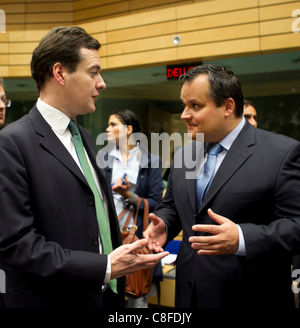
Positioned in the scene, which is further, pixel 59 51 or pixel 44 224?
pixel 59 51

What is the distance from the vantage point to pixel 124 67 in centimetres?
587

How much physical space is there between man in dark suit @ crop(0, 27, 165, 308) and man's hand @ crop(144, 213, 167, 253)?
0.72 ft

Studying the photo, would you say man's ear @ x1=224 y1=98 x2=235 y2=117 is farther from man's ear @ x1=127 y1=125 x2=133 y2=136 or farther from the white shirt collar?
man's ear @ x1=127 y1=125 x2=133 y2=136

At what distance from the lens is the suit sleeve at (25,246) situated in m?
1.22

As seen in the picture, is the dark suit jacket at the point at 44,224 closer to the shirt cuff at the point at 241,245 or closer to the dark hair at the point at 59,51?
the dark hair at the point at 59,51

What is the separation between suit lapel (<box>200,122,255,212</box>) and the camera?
167cm

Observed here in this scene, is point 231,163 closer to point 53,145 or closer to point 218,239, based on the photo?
point 218,239

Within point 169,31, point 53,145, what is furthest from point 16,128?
point 169,31

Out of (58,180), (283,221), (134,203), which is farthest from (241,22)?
(58,180)

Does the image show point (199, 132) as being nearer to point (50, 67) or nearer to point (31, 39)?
point (50, 67)

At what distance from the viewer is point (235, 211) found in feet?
5.32

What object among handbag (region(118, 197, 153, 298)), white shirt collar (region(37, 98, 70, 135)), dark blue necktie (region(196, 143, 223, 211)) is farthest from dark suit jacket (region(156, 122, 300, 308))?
handbag (region(118, 197, 153, 298))

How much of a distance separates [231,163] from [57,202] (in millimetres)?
953
